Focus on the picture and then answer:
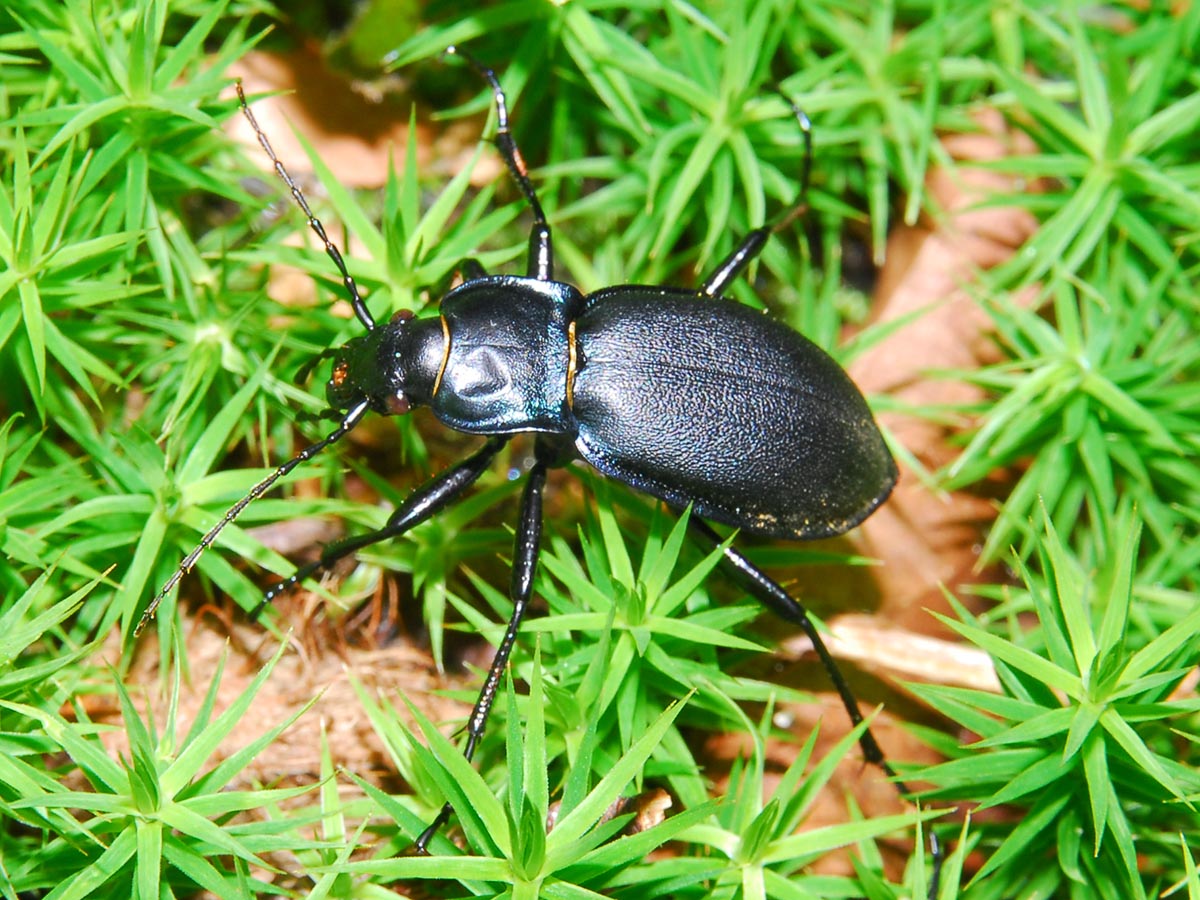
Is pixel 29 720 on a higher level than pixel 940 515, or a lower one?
lower

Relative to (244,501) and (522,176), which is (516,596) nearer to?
(244,501)

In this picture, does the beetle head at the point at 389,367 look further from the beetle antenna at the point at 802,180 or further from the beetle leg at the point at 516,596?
the beetle antenna at the point at 802,180

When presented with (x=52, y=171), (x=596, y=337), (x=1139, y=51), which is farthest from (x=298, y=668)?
(x=1139, y=51)

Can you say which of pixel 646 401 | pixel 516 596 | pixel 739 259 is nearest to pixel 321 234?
pixel 646 401

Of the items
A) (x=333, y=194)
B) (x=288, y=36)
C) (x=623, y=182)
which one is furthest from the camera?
(x=288, y=36)

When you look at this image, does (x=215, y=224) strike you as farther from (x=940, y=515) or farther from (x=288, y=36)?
(x=940, y=515)

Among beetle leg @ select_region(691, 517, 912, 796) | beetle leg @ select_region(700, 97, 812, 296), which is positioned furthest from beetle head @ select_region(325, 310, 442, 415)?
beetle leg @ select_region(691, 517, 912, 796)

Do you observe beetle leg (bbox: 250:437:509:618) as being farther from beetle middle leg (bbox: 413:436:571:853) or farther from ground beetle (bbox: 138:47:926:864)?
beetle middle leg (bbox: 413:436:571:853)
